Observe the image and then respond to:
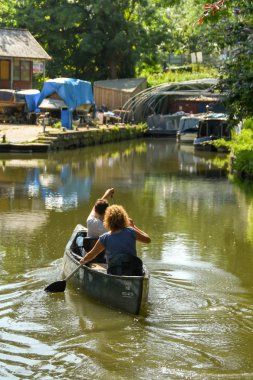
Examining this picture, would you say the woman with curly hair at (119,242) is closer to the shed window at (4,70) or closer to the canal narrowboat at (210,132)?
the canal narrowboat at (210,132)

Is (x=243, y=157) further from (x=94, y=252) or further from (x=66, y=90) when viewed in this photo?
(x=66, y=90)

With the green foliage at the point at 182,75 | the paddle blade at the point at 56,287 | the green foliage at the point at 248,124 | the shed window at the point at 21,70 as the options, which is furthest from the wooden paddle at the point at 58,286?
the green foliage at the point at 182,75

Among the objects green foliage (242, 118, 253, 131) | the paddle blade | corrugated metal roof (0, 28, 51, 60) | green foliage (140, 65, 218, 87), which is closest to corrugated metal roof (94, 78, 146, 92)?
green foliage (140, 65, 218, 87)

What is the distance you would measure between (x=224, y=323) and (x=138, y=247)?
5763 mm

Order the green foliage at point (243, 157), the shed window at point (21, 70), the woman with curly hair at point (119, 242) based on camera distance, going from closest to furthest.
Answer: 1. the woman with curly hair at point (119, 242)
2. the green foliage at point (243, 157)
3. the shed window at point (21, 70)

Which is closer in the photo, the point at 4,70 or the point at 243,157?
the point at 243,157

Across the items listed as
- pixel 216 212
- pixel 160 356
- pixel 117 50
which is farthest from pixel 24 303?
pixel 117 50

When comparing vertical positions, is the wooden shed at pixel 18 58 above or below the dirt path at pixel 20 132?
above

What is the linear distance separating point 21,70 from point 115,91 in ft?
23.5

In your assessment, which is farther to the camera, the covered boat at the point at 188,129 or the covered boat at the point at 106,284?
the covered boat at the point at 188,129

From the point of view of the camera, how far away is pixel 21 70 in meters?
58.3

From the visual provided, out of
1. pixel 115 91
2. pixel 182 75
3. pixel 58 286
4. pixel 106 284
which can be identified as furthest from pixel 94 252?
pixel 182 75

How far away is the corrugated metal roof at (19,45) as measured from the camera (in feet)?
183

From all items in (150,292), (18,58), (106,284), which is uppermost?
(18,58)
